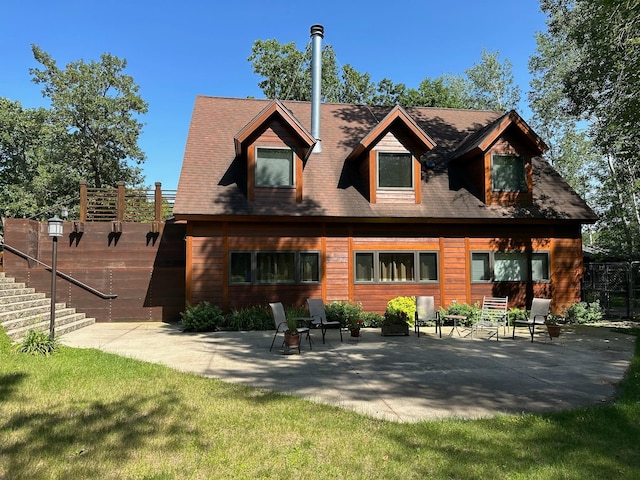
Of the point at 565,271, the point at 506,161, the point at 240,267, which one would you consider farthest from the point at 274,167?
the point at 565,271

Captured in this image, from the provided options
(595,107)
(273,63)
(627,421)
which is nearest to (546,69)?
(595,107)

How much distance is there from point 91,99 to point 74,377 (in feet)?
94.5

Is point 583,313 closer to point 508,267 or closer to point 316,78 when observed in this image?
point 508,267

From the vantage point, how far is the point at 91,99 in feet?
97.7

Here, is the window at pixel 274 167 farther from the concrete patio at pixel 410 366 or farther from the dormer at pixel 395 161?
the concrete patio at pixel 410 366

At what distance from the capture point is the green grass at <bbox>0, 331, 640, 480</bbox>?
147 inches

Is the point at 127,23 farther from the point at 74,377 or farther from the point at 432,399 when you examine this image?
the point at 432,399

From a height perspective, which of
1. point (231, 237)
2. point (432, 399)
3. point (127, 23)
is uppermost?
point (127, 23)

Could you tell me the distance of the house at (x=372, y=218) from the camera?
13.6 meters

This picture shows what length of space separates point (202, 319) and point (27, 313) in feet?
14.3

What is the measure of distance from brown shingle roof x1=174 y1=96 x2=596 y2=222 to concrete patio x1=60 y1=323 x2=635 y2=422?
4.09 meters

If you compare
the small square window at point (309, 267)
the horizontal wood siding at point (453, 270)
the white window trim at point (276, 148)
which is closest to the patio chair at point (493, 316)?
→ the horizontal wood siding at point (453, 270)

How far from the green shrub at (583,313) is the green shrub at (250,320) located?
33.3 ft

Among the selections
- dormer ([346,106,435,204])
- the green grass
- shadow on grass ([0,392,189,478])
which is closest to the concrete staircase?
the green grass
